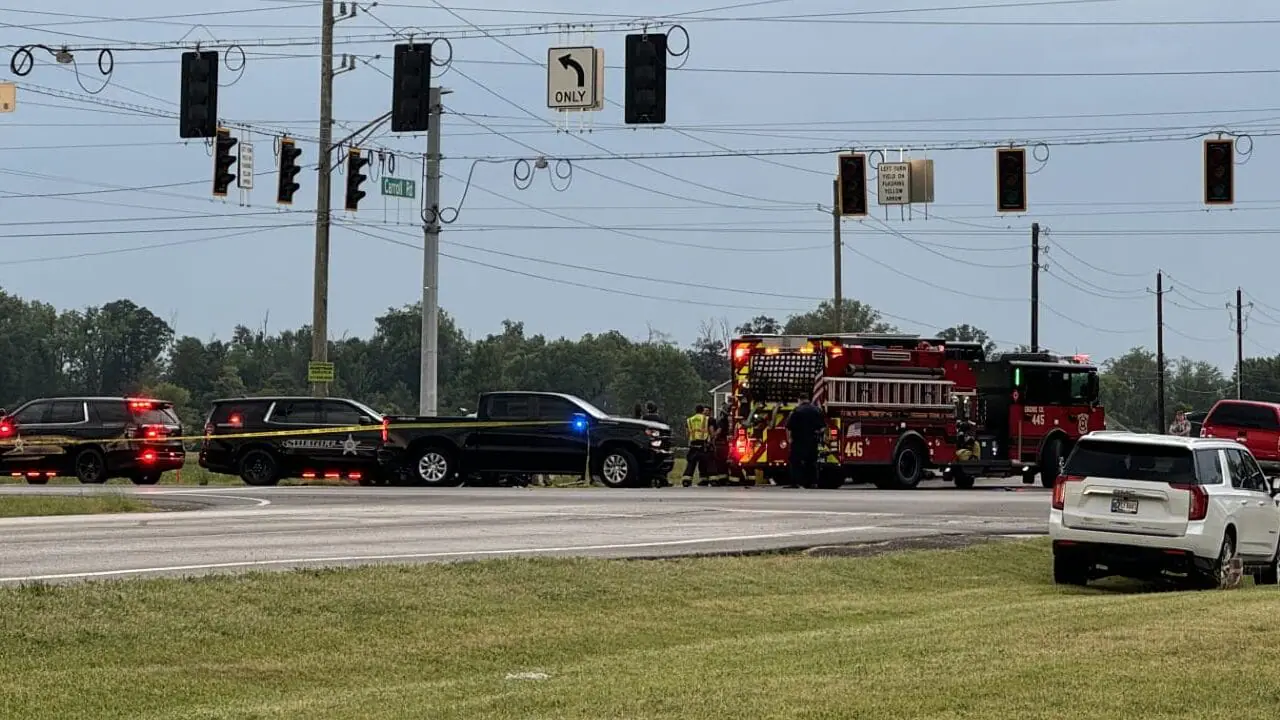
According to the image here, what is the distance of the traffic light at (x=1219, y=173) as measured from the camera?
30.9 metres

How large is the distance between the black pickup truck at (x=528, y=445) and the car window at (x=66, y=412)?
240 inches

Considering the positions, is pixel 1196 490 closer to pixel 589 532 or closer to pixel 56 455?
pixel 589 532

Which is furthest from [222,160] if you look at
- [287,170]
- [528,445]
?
[528,445]

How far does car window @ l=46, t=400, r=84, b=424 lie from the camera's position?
35344 millimetres

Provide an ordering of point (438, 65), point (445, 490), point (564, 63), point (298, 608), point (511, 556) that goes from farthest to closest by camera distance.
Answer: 1. point (438, 65)
2. point (445, 490)
3. point (564, 63)
4. point (511, 556)
5. point (298, 608)

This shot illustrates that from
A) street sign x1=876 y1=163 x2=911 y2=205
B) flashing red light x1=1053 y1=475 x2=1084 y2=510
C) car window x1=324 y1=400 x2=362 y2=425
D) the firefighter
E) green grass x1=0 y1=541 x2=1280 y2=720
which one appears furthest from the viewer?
the firefighter

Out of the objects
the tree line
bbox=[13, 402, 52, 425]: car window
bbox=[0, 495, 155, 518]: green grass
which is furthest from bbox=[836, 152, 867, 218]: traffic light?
the tree line

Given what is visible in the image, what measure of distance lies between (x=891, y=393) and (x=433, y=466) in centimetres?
886

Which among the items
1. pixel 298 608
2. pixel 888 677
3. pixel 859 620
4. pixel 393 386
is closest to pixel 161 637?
pixel 298 608

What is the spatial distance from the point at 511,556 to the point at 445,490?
1463cm

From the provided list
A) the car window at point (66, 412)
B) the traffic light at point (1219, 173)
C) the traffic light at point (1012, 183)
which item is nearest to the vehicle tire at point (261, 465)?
the car window at point (66, 412)

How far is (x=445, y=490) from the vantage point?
31625 mm

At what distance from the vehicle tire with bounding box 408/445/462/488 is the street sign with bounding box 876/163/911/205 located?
31.9 feet

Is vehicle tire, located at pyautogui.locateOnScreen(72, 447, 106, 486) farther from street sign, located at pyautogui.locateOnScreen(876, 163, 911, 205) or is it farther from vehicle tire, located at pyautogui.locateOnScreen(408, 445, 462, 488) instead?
street sign, located at pyautogui.locateOnScreen(876, 163, 911, 205)
